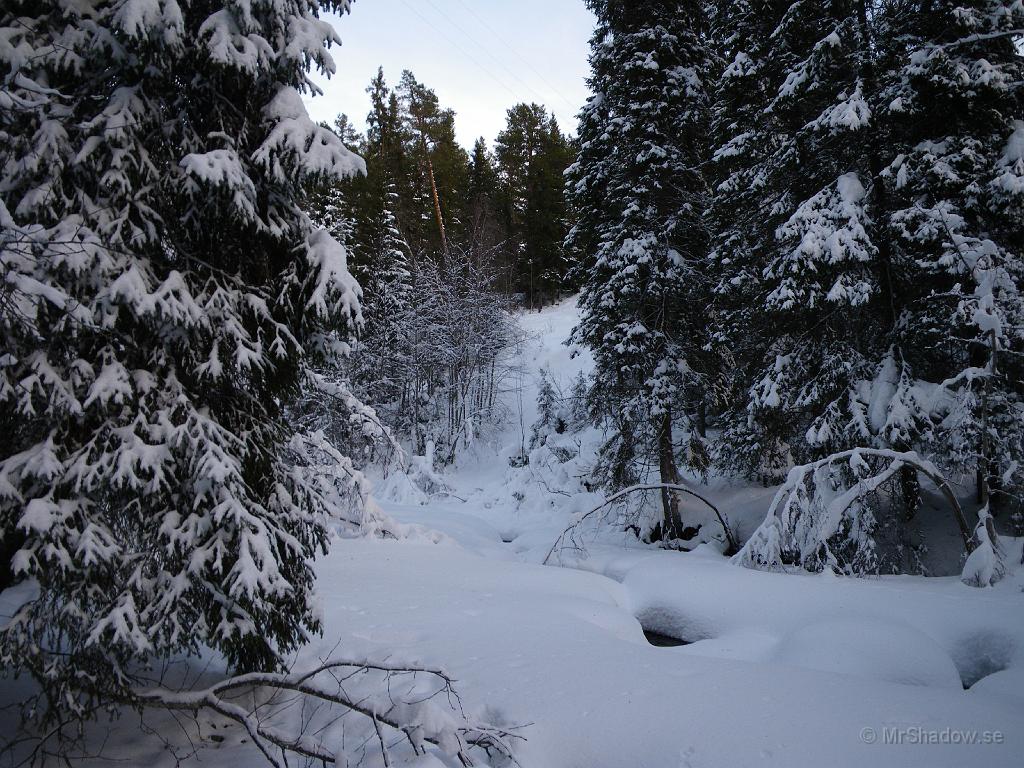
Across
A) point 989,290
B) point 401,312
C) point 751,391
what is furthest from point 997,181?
point 401,312

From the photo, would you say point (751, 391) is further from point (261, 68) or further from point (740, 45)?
point (261, 68)

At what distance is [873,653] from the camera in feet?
16.4

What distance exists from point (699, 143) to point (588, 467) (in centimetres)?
946

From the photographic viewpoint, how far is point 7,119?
123 inches

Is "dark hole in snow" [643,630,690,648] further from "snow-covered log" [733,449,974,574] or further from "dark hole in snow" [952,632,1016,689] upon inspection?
"dark hole in snow" [952,632,1016,689]

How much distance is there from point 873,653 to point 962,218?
673 cm

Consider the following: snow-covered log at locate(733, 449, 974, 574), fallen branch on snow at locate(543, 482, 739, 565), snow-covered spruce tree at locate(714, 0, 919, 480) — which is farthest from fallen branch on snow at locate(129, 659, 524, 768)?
snow-covered spruce tree at locate(714, 0, 919, 480)

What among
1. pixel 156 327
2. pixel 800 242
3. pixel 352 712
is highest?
pixel 800 242

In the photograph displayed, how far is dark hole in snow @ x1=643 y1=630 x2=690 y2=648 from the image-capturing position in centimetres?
719

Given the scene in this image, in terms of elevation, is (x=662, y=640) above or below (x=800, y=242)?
below

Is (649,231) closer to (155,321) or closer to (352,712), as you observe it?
(155,321)

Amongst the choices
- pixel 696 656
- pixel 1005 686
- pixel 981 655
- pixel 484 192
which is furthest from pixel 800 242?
pixel 484 192

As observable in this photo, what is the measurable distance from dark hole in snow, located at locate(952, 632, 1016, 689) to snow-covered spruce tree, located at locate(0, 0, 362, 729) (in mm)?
5988

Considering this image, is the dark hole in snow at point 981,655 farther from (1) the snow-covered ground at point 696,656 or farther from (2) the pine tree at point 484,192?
(2) the pine tree at point 484,192
